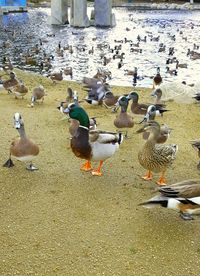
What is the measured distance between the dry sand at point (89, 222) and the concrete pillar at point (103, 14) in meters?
37.4

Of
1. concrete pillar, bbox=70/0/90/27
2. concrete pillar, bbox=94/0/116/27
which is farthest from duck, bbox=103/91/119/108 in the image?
concrete pillar, bbox=94/0/116/27

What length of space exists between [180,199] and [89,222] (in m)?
1.36

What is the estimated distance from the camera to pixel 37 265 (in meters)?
4.72

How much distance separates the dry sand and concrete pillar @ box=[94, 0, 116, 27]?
123 ft

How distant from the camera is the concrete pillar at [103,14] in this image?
43.7 m

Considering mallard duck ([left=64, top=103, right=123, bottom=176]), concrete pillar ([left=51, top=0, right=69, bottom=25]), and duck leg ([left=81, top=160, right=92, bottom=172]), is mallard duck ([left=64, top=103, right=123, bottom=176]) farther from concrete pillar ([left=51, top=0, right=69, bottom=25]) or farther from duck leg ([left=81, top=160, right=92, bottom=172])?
concrete pillar ([left=51, top=0, right=69, bottom=25])

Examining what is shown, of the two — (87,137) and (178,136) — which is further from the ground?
(87,137)

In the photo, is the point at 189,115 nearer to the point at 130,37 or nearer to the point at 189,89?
the point at 189,89

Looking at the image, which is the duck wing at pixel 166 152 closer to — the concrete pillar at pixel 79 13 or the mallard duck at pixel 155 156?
the mallard duck at pixel 155 156

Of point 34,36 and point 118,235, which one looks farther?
point 34,36

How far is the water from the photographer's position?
21.0 meters

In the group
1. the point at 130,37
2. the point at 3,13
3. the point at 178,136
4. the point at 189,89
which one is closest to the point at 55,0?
the point at 3,13

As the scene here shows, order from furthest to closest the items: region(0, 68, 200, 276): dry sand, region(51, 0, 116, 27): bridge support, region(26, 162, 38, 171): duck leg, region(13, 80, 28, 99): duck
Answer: region(51, 0, 116, 27): bridge support, region(13, 80, 28, 99): duck, region(26, 162, 38, 171): duck leg, region(0, 68, 200, 276): dry sand

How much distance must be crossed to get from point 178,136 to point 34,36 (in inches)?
1090
